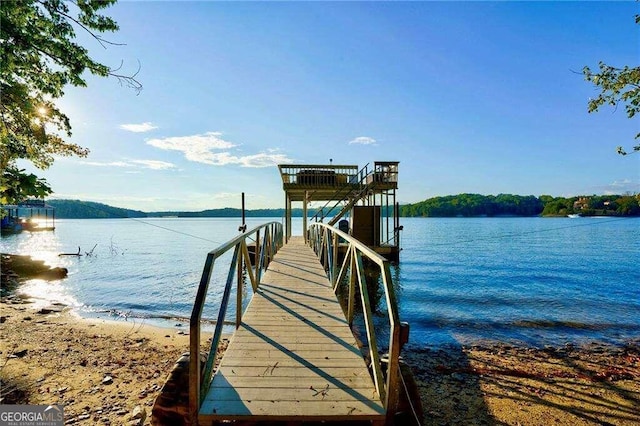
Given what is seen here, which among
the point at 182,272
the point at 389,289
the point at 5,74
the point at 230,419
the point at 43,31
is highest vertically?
the point at 43,31

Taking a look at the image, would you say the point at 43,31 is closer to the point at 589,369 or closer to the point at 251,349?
the point at 251,349

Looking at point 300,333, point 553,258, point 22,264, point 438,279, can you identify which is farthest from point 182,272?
point 553,258

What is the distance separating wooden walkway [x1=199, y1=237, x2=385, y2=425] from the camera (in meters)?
2.66

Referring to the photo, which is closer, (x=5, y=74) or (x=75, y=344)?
(x=5, y=74)

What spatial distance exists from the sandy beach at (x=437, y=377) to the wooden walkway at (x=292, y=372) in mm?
2418

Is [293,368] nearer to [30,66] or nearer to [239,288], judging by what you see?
[239,288]

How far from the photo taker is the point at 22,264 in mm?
24000

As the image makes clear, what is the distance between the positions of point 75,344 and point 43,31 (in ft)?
24.7

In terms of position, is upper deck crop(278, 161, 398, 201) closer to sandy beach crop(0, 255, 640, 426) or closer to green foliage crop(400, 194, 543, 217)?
sandy beach crop(0, 255, 640, 426)

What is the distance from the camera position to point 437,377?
6.77 metres

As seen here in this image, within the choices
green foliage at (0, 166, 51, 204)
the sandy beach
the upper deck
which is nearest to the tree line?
the upper deck

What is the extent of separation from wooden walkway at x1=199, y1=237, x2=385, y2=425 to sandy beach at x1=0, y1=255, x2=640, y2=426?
2.42 metres

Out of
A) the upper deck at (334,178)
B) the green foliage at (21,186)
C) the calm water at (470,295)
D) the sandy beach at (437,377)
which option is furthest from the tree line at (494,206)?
the green foliage at (21,186)

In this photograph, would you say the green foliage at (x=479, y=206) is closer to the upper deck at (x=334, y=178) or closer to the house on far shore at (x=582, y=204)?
the house on far shore at (x=582, y=204)
